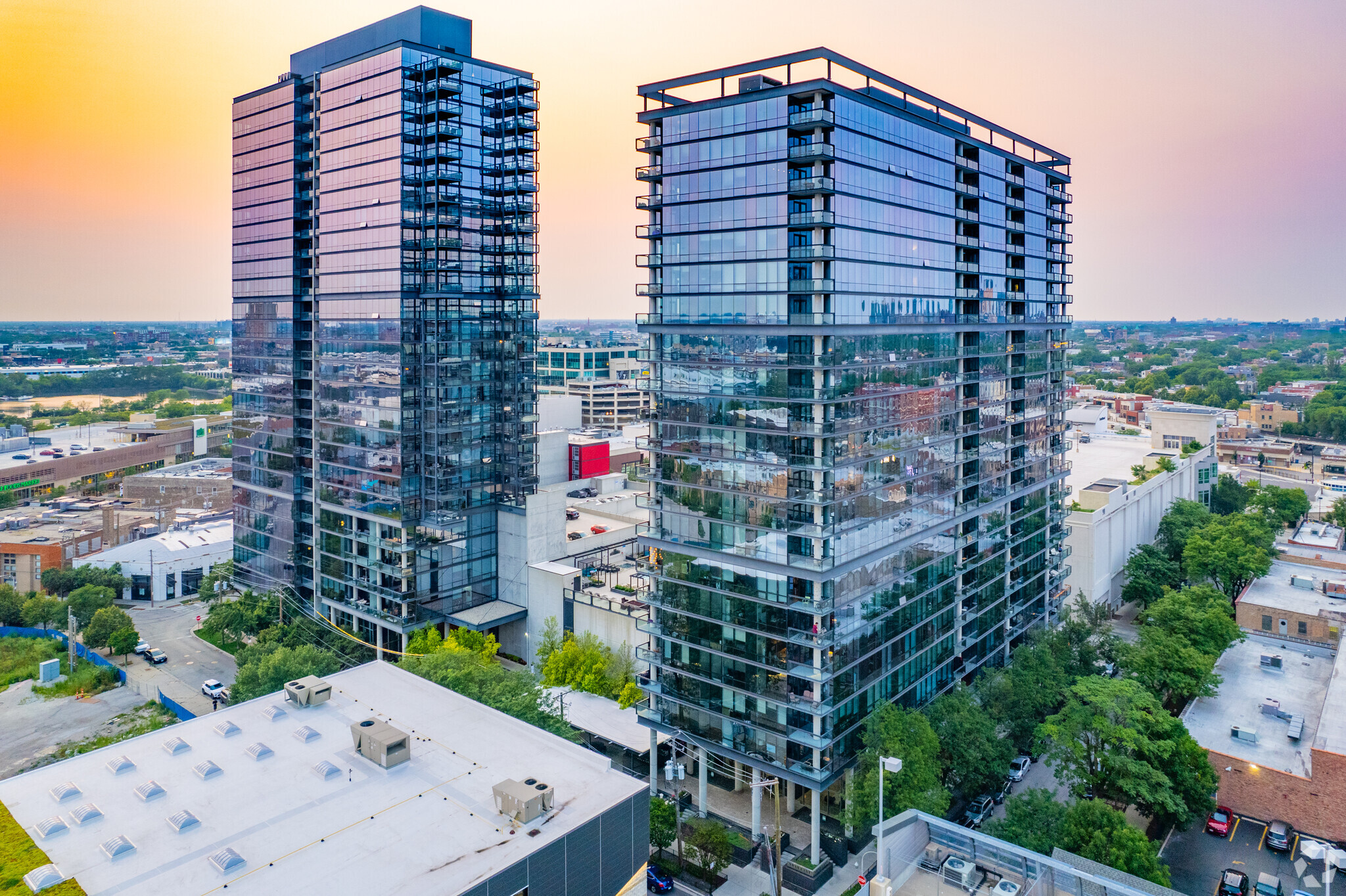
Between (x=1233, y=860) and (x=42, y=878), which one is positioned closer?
(x=42, y=878)

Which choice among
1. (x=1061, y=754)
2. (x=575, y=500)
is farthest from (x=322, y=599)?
(x=1061, y=754)

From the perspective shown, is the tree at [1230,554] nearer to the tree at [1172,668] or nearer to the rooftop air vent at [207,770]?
the tree at [1172,668]

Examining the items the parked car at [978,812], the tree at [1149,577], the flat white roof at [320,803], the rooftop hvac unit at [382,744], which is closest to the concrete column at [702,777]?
the flat white roof at [320,803]

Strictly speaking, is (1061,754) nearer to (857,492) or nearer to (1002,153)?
(857,492)

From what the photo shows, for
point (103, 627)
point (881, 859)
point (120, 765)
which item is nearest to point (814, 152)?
point (881, 859)

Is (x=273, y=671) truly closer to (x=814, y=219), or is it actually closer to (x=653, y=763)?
(x=653, y=763)
